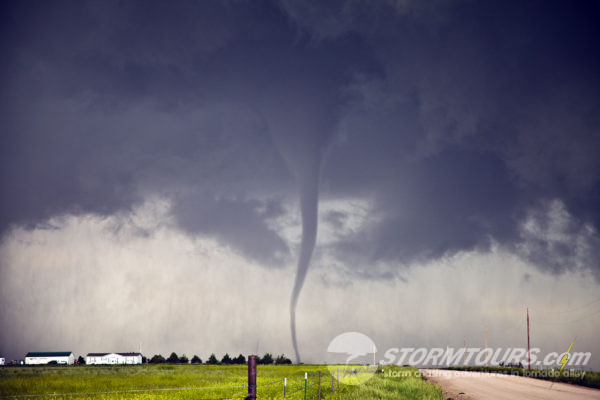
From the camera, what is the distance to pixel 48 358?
180000mm

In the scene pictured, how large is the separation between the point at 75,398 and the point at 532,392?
2360 cm

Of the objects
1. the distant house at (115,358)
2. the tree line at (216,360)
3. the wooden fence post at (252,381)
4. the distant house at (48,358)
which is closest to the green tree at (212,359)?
the tree line at (216,360)

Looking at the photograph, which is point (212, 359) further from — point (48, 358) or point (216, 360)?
point (48, 358)

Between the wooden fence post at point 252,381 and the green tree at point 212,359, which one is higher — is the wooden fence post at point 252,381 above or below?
above

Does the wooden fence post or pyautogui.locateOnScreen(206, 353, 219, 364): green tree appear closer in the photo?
the wooden fence post

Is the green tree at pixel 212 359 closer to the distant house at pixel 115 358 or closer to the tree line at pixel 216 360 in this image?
the tree line at pixel 216 360

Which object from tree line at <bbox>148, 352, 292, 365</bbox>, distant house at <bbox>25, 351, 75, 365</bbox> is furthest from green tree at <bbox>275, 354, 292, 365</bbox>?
distant house at <bbox>25, 351, 75, 365</bbox>

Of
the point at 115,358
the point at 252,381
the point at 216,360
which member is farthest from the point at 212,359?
the point at 252,381

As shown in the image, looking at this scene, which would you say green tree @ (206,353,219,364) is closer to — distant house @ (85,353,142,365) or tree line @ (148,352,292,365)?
tree line @ (148,352,292,365)

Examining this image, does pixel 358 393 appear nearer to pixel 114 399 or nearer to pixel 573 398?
pixel 573 398

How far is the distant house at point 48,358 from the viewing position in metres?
179

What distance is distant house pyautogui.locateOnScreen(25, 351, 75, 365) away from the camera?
17888 cm

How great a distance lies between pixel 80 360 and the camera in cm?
19312

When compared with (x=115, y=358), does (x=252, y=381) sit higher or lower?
higher
